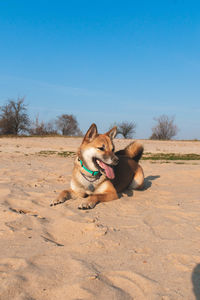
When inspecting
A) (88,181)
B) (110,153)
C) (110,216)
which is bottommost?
(110,216)

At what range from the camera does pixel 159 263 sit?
2.54 m

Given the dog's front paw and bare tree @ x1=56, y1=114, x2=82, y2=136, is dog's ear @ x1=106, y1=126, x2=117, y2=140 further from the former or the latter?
bare tree @ x1=56, y1=114, x2=82, y2=136

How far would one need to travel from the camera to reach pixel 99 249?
2812 mm

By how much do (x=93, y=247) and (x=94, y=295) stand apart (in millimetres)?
880

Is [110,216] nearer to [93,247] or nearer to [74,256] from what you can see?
[93,247]

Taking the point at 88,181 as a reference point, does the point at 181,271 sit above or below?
below

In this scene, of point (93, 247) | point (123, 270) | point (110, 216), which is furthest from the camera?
point (110, 216)

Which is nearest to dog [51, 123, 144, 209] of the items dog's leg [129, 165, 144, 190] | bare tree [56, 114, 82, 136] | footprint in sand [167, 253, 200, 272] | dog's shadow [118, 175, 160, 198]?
dog's shadow [118, 175, 160, 198]

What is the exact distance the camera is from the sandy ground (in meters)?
2.06

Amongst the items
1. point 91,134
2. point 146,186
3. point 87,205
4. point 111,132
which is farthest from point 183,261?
point 146,186

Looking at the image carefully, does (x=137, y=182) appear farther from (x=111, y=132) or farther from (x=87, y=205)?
(x=87, y=205)

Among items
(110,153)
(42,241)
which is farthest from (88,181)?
(42,241)

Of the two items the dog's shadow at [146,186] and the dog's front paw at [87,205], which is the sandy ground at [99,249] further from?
the dog's shadow at [146,186]

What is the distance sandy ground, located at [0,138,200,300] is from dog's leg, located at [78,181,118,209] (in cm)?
11
